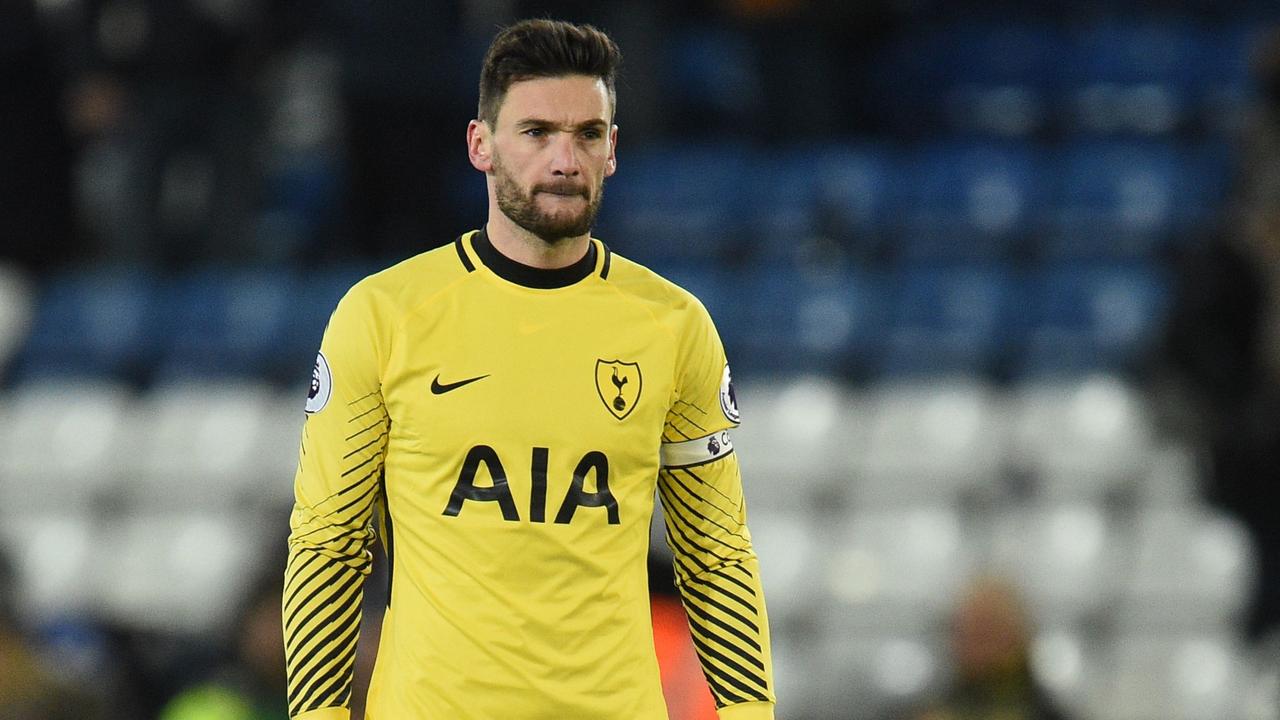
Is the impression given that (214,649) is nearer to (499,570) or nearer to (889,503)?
(889,503)

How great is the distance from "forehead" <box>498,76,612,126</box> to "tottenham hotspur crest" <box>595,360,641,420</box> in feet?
1.34

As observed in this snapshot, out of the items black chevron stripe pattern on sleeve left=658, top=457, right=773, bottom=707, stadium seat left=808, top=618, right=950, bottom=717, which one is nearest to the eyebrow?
black chevron stripe pattern on sleeve left=658, top=457, right=773, bottom=707

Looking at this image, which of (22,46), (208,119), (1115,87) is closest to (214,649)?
(208,119)

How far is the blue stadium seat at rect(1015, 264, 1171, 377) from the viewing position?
7.84 meters

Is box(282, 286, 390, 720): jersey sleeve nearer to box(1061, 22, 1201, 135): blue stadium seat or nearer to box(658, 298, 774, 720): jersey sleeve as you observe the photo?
box(658, 298, 774, 720): jersey sleeve

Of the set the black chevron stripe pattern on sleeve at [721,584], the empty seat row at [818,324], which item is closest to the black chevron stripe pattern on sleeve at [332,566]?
the black chevron stripe pattern on sleeve at [721,584]

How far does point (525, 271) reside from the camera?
348 centimetres

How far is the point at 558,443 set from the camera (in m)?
3.40

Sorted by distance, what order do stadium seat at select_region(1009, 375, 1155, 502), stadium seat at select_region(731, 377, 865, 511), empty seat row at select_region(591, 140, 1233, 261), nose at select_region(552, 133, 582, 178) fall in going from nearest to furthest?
nose at select_region(552, 133, 582, 178)
stadium seat at select_region(1009, 375, 1155, 502)
stadium seat at select_region(731, 377, 865, 511)
empty seat row at select_region(591, 140, 1233, 261)

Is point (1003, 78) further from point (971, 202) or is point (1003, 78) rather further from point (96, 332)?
point (96, 332)

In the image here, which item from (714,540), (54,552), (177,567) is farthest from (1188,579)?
(54,552)

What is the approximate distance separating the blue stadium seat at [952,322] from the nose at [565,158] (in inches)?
186

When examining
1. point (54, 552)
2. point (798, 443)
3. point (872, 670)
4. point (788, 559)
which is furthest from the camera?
point (54, 552)

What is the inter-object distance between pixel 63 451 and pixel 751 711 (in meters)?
5.58
